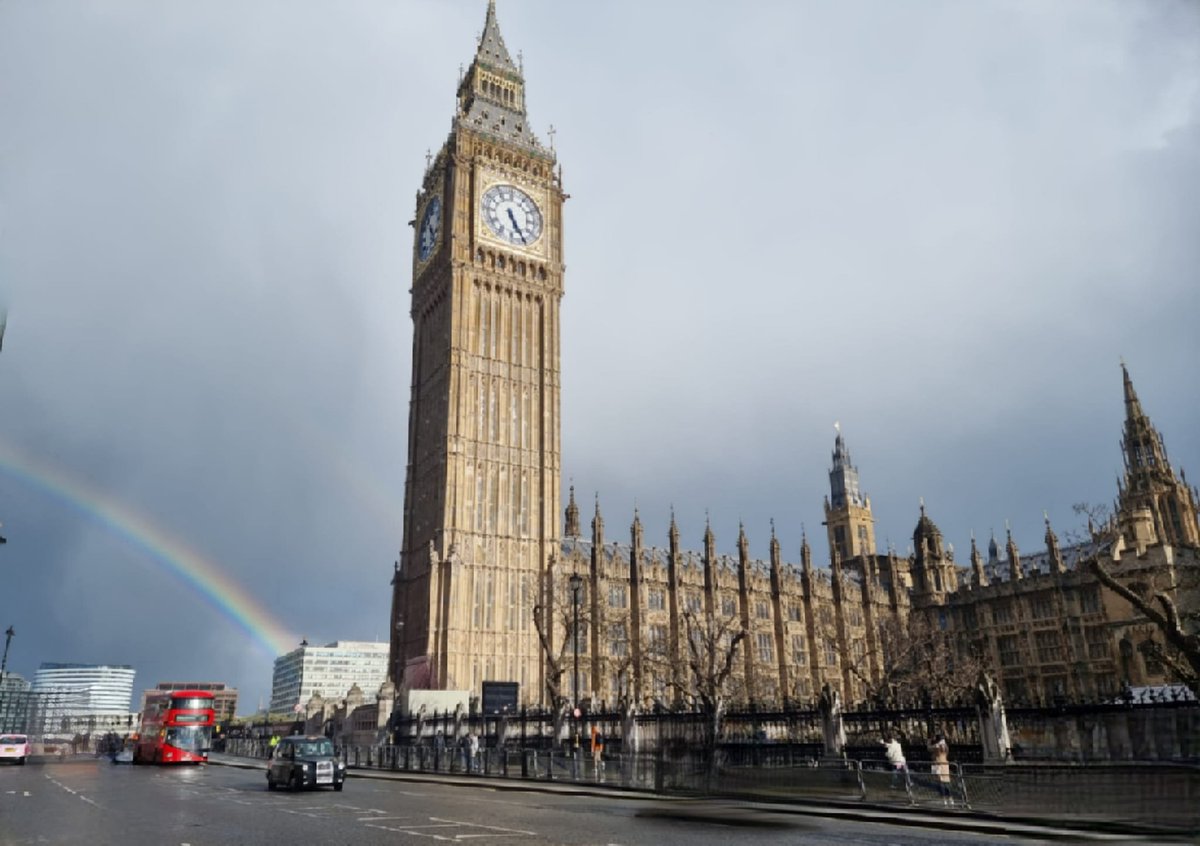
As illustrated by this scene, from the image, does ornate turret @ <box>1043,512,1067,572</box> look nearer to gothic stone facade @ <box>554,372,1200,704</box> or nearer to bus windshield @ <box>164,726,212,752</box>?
gothic stone facade @ <box>554,372,1200,704</box>

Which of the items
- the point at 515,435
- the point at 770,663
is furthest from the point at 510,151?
the point at 770,663

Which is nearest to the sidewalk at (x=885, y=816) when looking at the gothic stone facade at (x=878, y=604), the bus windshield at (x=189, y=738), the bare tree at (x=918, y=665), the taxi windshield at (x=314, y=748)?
the taxi windshield at (x=314, y=748)

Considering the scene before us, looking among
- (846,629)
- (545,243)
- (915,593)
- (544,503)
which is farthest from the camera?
(915,593)

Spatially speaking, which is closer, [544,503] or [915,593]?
[544,503]

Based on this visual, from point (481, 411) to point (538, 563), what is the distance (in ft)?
44.2

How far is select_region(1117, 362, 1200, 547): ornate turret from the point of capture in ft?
310

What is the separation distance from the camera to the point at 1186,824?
14578 mm

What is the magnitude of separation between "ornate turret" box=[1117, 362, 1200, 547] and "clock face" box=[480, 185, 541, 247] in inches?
2795

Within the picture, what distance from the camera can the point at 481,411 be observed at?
69.3 m

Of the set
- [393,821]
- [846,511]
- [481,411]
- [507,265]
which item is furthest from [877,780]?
[846,511]

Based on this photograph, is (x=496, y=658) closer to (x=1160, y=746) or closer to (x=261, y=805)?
(x=261, y=805)

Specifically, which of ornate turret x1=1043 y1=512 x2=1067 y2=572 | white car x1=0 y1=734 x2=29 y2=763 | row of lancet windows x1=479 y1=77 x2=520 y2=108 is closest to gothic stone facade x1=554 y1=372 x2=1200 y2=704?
ornate turret x1=1043 y1=512 x2=1067 y2=572

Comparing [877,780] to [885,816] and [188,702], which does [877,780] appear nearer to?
[885,816]

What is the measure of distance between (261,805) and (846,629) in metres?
75.7
